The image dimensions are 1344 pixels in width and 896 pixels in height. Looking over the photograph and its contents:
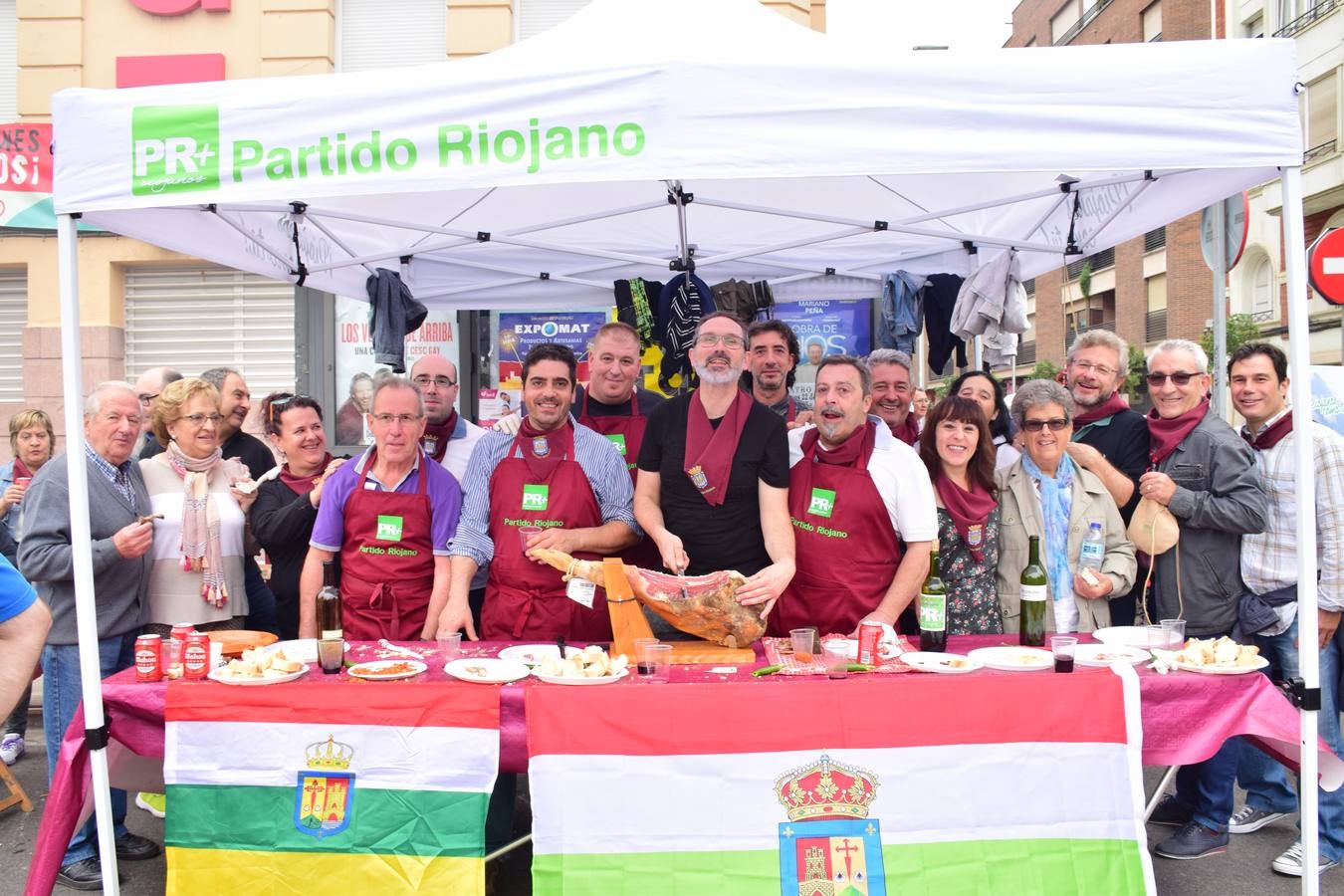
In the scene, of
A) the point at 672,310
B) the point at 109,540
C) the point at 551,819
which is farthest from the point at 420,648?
the point at 672,310

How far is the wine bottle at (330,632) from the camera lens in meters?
2.81

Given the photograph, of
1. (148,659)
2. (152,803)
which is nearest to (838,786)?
(148,659)

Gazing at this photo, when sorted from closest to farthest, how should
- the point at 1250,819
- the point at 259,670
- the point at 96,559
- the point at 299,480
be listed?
the point at 259,670 → the point at 96,559 → the point at 1250,819 → the point at 299,480

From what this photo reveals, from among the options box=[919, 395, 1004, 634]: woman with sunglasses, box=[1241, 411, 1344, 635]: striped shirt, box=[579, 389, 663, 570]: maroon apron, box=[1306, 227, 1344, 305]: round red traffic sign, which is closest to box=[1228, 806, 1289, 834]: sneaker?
box=[1241, 411, 1344, 635]: striped shirt

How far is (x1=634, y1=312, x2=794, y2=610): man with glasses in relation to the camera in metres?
3.18

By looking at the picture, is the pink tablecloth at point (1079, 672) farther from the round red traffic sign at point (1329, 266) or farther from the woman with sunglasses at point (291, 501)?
the round red traffic sign at point (1329, 266)

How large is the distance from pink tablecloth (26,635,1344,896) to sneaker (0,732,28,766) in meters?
2.12

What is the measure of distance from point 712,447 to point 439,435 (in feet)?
5.05

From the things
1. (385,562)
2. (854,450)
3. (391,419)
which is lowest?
(385,562)

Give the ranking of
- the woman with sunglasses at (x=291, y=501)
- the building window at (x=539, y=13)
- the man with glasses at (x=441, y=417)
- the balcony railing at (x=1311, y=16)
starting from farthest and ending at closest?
the balcony railing at (x=1311, y=16), the building window at (x=539, y=13), the man with glasses at (x=441, y=417), the woman with sunglasses at (x=291, y=501)

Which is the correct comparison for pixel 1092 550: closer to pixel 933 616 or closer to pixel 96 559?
pixel 933 616

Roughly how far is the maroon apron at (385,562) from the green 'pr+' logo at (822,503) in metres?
1.33

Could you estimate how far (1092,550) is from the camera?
3301mm

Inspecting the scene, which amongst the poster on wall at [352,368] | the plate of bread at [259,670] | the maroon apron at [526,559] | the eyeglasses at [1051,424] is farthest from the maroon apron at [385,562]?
the poster on wall at [352,368]
